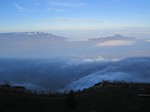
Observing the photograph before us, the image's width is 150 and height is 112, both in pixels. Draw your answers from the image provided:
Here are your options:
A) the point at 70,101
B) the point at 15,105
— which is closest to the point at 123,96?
the point at 70,101

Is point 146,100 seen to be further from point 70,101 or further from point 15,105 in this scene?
point 15,105

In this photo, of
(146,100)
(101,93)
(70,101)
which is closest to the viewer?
(70,101)

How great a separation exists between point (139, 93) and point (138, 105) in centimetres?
860

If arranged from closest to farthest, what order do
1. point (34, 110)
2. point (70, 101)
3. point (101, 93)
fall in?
point (34, 110) → point (70, 101) → point (101, 93)

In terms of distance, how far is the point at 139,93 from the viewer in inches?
2445

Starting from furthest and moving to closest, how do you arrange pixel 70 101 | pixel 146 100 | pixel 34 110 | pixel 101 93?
pixel 101 93 < pixel 146 100 < pixel 70 101 < pixel 34 110

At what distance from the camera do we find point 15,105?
49.6m

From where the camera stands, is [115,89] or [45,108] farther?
[115,89]

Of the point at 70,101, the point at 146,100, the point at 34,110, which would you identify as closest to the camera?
the point at 34,110

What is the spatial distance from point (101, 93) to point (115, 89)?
457 centimetres

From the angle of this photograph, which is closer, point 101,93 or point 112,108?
point 112,108

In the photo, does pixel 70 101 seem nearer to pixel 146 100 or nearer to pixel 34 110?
pixel 34 110

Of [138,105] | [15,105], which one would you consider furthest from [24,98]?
[138,105]

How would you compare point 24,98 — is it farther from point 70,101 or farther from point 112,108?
point 112,108
